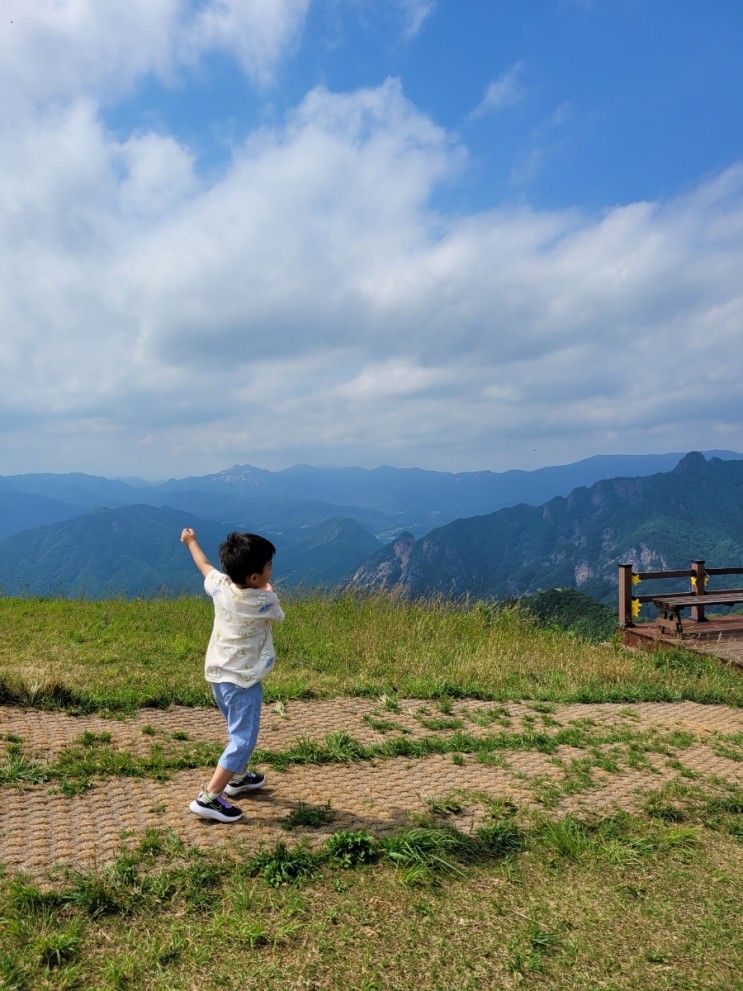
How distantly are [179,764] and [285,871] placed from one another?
1712 millimetres

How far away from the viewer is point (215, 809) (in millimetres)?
4145

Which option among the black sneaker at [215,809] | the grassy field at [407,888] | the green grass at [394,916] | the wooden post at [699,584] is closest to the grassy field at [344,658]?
the grassy field at [407,888]

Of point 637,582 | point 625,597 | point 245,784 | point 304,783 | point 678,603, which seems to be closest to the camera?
point 245,784

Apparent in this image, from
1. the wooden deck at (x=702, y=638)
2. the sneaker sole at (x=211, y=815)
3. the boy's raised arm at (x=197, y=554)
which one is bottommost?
the wooden deck at (x=702, y=638)

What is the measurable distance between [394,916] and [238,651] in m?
1.75

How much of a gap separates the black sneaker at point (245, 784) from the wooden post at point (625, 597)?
11.2 m

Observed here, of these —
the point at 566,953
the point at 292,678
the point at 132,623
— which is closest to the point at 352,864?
the point at 566,953

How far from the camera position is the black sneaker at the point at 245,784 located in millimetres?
4562

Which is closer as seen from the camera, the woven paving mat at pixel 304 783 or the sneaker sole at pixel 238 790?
the woven paving mat at pixel 304 783

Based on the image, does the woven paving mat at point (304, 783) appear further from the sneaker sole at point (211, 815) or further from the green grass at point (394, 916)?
the green grass at point (394, 916)

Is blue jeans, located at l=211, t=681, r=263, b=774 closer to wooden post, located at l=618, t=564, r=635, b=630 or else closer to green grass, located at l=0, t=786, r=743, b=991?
green grass, located at l=0, t=786, r=743, b=991

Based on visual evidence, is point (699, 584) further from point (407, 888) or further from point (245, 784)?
point (407, 888)

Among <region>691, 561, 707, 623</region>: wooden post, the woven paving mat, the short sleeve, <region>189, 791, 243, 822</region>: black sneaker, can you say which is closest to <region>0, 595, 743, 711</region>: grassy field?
the woven paving mat

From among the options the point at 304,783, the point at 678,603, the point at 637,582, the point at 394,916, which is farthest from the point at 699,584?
the point at 394,916
